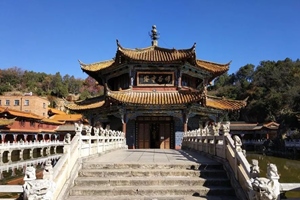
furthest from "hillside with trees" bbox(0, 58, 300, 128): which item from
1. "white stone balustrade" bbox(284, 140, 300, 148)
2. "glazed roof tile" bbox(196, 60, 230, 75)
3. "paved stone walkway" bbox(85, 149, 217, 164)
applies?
"paved stone walkway" bbox(85, 149, 217, 164)

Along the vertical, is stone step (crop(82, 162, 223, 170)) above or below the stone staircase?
above

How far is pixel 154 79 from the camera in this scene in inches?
844

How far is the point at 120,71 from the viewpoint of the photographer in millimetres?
22422

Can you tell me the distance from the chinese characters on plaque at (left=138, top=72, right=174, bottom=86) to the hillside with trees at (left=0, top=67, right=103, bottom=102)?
69405mm

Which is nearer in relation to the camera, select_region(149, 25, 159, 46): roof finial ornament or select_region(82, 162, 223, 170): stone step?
select_region(82, 162, 223, 170): stone step

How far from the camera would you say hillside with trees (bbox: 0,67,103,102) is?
92938 mm

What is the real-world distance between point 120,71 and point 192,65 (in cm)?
552

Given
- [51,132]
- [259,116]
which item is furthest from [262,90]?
[51,132]

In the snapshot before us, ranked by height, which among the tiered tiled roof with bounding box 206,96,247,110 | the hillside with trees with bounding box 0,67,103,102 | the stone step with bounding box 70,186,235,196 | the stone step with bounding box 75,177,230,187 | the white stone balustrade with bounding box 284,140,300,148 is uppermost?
the hillside with trees with bounding box 0,67,103,102

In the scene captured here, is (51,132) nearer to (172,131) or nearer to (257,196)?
(172,131)

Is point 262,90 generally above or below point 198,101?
above

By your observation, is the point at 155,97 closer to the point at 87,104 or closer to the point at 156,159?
the point at 87,104

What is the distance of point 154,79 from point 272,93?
1890 inches

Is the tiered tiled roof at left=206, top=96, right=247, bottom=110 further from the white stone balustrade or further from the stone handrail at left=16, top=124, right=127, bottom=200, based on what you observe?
the white stone balustrade
